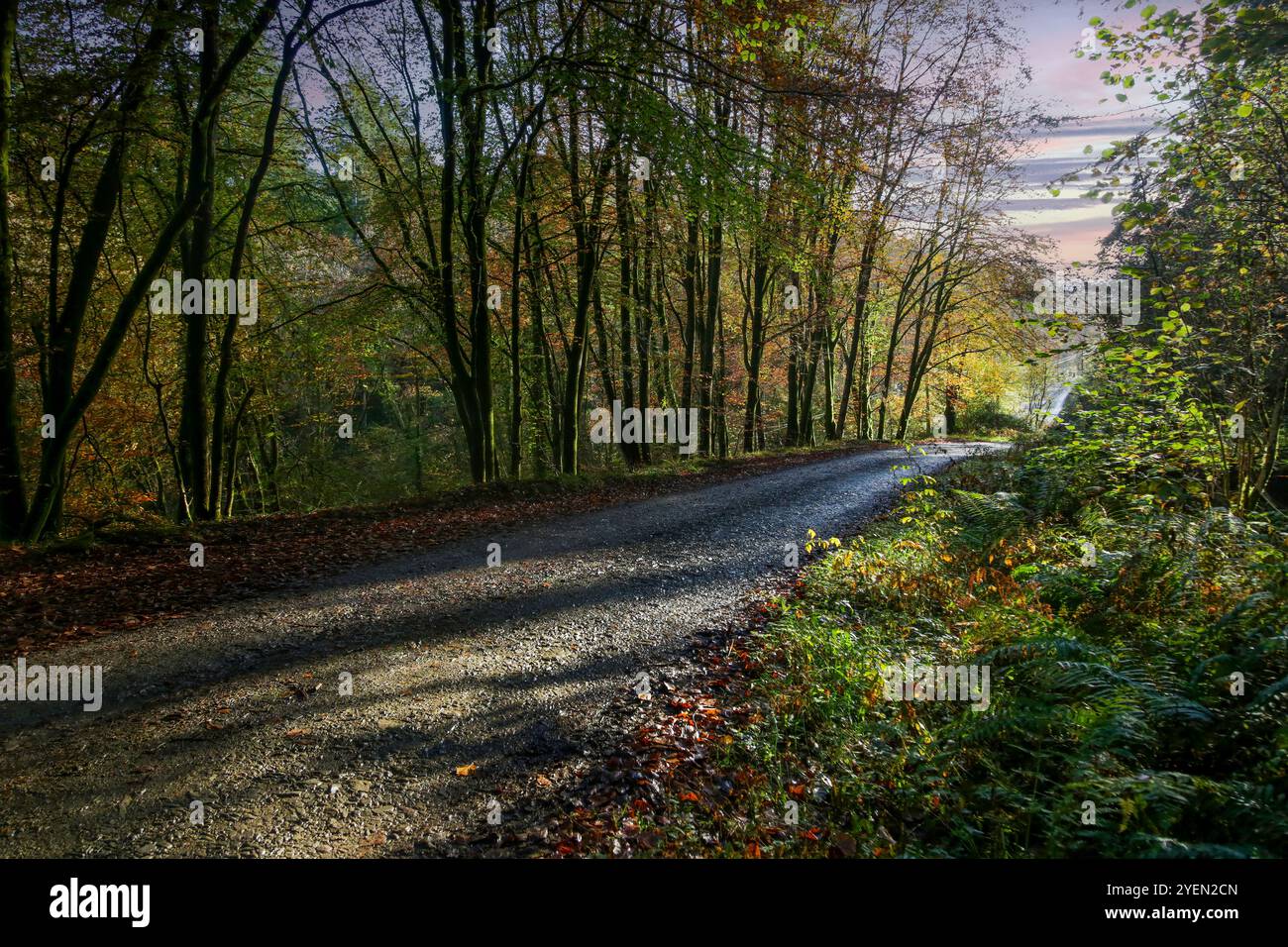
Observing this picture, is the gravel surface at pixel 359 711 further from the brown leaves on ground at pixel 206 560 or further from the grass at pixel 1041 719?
the grass at pixel 1041 719

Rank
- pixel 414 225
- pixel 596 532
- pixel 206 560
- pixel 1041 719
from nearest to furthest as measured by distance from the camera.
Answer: pixel 1041 719 → pixel 206 560 → pixel 596 532 → pixel 414 225

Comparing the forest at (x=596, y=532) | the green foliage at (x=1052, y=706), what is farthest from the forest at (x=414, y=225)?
the green foliage at (x=1052, y=706)

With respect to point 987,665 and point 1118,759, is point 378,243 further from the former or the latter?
point 1118,759

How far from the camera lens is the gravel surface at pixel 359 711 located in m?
3.05

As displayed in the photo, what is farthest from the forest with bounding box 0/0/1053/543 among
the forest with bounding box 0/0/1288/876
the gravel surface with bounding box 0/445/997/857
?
the gravel surface with bounding box 0/445/997/857

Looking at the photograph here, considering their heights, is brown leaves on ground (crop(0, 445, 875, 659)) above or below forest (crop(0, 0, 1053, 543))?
below

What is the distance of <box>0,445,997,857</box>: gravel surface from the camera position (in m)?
3.05

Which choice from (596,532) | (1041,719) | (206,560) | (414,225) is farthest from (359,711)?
(414,225)

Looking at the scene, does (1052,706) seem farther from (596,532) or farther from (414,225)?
(414,225)

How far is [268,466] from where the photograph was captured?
21.5 metres

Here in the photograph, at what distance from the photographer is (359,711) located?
413 centimetres

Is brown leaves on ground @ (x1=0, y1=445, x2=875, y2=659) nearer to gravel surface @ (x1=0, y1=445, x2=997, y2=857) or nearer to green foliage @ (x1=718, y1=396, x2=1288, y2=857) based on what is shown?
gravel surface @ (x1=0, y1=445, x2=997, y2=857)

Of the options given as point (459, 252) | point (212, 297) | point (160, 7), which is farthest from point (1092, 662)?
point (212, 297)

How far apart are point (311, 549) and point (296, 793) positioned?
5.21 meters
